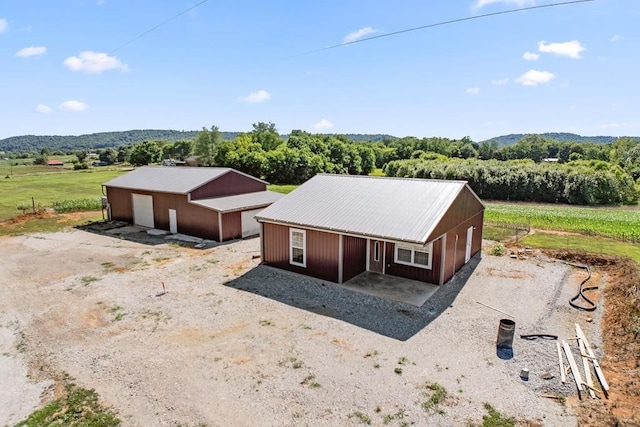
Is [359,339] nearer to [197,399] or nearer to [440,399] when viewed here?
[440,399]

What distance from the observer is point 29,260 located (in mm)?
17047

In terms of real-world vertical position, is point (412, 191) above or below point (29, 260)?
above

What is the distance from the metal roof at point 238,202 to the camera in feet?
66.8

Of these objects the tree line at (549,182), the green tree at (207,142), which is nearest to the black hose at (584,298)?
the tree line at (549,182)

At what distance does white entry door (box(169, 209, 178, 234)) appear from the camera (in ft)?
72.5

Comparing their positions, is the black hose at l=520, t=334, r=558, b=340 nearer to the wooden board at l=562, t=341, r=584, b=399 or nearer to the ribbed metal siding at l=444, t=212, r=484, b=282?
the wooden board at l=562, t=341, r=584, b=399

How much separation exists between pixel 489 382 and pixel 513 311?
4.36 m

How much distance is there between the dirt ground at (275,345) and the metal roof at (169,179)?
709 centimetres

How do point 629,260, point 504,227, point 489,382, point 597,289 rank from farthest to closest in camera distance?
1. point 504,227
2. point 629,260
3. point 597,289
4. point 489,382

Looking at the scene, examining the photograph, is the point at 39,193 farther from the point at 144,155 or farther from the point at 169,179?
the point at 144,155

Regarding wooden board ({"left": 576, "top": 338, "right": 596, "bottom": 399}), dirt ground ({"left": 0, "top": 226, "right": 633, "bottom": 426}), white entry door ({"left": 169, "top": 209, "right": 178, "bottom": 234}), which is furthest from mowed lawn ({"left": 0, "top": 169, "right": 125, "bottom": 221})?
wooden board ({"left": 576, "top": 338, "right": 596, "bottom": 399})

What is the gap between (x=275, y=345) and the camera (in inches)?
379

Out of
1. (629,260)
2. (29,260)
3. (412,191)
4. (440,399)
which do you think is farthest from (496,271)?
(29,260)

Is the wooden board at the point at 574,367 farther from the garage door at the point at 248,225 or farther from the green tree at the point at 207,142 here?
the green tree at the point at 207,142
